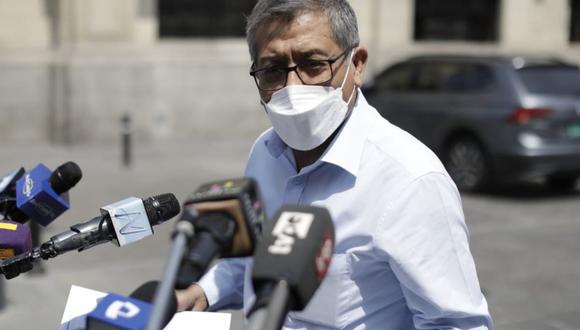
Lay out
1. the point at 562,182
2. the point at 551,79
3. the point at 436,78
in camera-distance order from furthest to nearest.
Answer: the point at 436,78, the point at 562,182, the point at 551,79

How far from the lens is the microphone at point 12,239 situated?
2248 millimetres

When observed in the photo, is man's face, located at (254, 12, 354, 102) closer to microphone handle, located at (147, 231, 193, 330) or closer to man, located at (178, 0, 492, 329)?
man, located at (178, 0, 492, 329)

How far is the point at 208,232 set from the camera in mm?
1529

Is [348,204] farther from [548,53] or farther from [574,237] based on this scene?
[548,53]

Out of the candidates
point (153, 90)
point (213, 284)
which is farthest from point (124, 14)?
point (213, 284)

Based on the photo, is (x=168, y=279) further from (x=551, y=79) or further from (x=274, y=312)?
(x=551, y=79)

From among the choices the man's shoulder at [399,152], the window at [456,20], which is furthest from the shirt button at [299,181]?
the window at [456,20]

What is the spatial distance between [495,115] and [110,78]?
6122mm

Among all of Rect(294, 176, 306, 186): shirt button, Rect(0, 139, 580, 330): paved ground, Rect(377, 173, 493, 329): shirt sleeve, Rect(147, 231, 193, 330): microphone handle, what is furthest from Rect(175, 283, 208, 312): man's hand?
Rect(0, 139, 580, 330): paved ground

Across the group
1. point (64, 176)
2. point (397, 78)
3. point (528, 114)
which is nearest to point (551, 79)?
point (528, 114)

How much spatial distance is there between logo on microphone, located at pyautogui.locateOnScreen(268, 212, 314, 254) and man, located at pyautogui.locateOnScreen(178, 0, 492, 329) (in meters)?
0.51

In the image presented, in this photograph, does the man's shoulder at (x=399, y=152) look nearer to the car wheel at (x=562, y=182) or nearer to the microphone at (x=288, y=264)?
the microphone at (x=288, y=264)

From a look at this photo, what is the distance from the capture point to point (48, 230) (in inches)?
328

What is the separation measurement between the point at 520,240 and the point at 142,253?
337 cm
